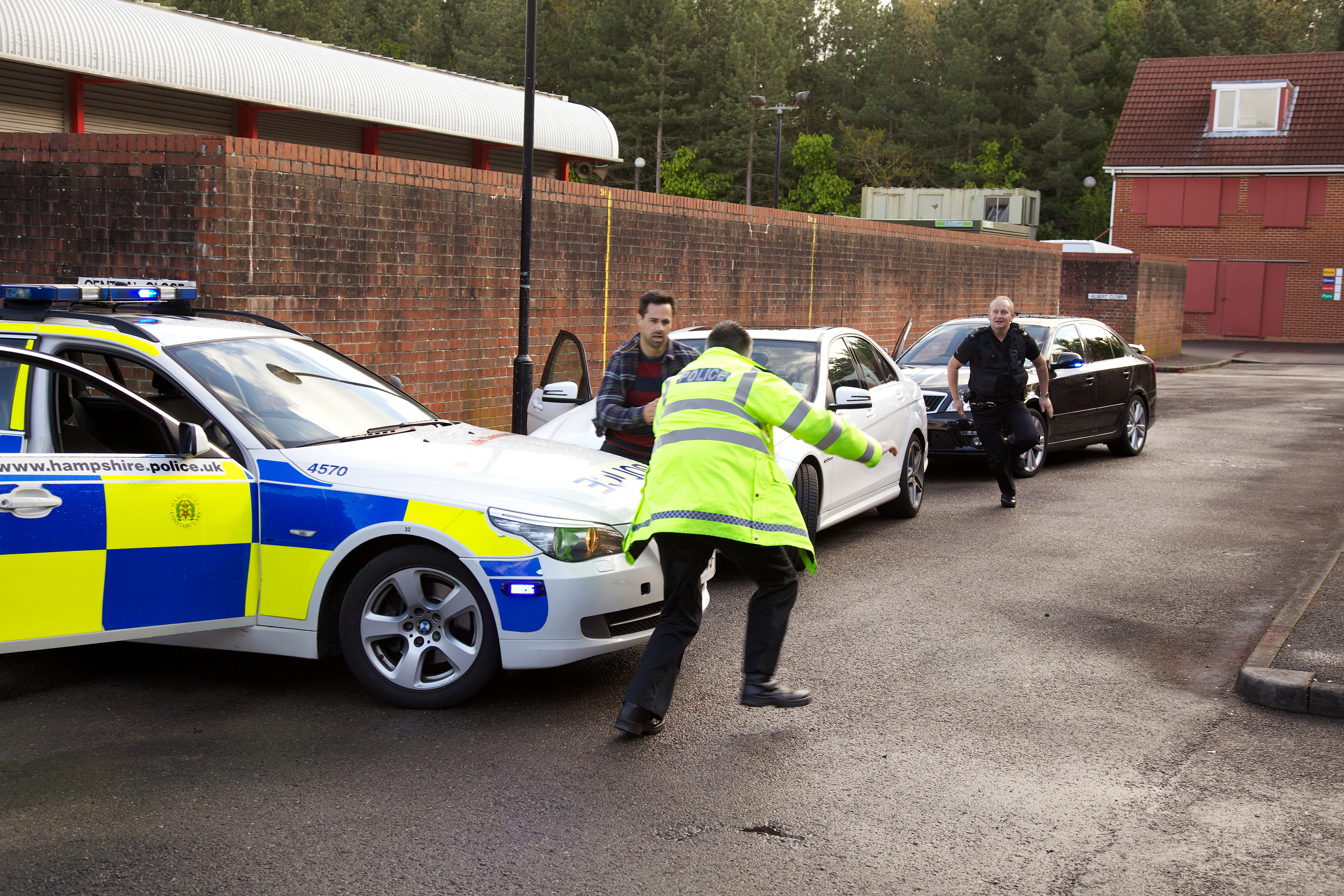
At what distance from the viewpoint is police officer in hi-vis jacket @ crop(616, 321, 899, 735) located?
5.14 meters

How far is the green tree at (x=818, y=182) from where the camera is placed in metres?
56.6

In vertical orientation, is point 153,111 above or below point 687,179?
below

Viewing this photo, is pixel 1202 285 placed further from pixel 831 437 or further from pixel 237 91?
pixel 831 437

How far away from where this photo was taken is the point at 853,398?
848cm

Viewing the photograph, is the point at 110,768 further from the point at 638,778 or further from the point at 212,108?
the point at 212,108

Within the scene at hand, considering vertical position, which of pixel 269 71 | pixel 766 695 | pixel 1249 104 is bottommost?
pixel 766 695

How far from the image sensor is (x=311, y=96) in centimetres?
2000

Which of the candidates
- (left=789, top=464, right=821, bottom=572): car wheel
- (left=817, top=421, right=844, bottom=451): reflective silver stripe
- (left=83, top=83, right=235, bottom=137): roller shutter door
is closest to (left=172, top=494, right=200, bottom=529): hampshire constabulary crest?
(left=817, top=421, right=844, bottom=451): reflective silver stripe

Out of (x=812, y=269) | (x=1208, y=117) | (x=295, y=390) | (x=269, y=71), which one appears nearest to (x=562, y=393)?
(x=295, y=390)

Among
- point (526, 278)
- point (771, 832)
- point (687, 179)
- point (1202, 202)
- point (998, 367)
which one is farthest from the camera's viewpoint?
point (687, 179)

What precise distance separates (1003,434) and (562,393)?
4381mm

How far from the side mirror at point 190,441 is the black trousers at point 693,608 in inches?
73.2

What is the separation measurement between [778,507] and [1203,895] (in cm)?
208

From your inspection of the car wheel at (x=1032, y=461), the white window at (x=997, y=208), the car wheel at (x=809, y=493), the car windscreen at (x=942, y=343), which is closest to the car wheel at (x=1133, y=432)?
the car windscreen at (x=942, y=343)
